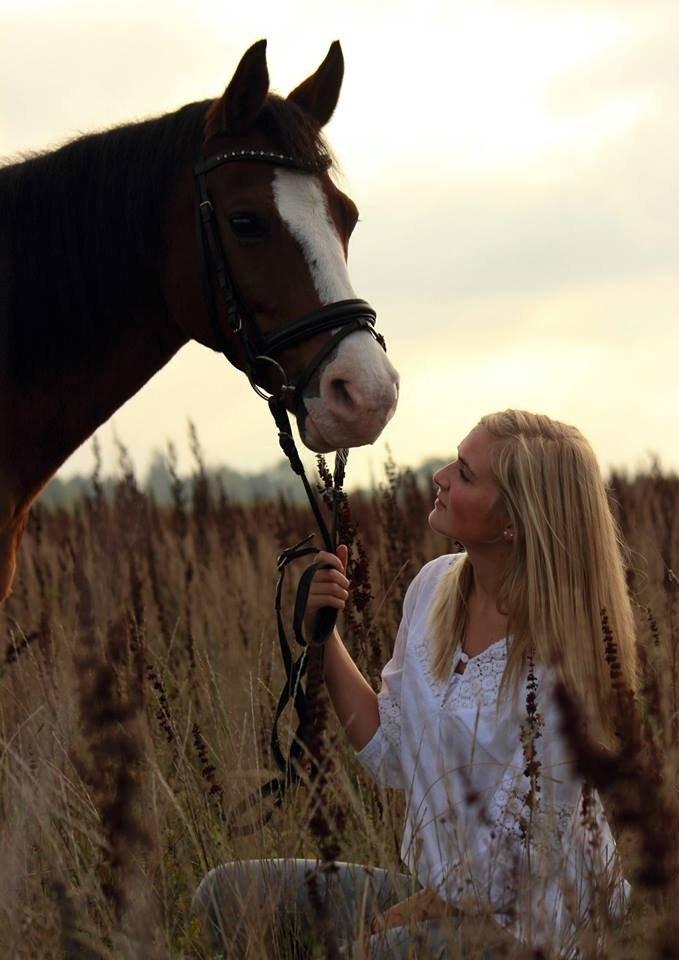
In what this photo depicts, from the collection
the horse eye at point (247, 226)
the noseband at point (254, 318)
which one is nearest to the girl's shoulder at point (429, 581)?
the noseband at point (254, 318)

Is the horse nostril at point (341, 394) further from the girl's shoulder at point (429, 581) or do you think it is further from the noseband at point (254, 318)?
the girl's shoulder at point (429, 581)

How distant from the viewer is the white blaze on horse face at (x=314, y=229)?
262 centimetres

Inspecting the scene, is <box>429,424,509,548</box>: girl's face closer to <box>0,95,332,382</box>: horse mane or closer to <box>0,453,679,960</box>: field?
<box>0,453,679,960</box>: field

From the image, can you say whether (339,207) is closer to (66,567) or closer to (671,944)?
(671,944)

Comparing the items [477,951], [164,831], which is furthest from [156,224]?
[477,951]

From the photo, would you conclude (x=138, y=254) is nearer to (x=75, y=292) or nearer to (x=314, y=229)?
(x=75, y=292)

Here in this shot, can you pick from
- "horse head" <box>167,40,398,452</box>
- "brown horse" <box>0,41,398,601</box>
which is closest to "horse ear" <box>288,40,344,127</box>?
"brown horse" <box>0,41,398,601</box>

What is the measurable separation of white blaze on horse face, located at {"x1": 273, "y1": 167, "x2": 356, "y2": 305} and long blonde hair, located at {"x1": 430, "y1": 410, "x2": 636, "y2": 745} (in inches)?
20.4

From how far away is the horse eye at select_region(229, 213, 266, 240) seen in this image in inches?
108

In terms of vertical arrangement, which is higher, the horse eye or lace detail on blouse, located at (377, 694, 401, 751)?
the horse eye

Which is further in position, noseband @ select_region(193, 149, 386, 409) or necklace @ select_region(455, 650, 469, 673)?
noseband @ select_region(193, 149, 386, 409)

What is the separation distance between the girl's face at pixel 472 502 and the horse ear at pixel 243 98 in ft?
3.67

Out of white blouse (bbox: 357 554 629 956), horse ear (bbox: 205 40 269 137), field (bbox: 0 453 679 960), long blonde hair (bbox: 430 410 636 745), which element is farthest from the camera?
horse ear (bbox: 205 40 269 137)

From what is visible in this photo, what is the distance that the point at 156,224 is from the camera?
9.77ft
